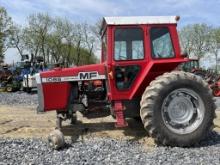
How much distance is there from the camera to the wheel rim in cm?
768

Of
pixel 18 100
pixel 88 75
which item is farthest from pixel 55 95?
pixel 18 100

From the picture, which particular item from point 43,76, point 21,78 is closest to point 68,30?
point 21,78

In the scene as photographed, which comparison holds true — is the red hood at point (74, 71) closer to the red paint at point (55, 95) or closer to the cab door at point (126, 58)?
the red paint at point (55, 95)

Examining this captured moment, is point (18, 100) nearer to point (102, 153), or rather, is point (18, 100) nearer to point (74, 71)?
point (74, 71)

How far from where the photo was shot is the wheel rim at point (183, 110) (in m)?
7.68

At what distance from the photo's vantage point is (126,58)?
316 inches

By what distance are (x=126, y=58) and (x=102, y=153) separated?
2103 mm

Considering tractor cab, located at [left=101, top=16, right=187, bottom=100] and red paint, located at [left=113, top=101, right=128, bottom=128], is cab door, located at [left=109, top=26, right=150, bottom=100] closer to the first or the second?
tractor cab, located at [left=101, top=16, right=187, bottom=100]

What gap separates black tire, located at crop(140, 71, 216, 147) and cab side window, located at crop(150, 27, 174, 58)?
0.49m

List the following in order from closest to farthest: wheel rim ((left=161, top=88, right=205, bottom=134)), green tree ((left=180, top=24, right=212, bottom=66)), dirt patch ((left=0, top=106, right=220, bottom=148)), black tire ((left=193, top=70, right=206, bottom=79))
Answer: wheel rim ((left=161, top=88, right=205, bottom=134)), dirt patch ((left=0, top=106, right=220, bottom=148)), black tire ((left=193, top=70, right=206, bottom=79)), green tree ((left=180, top=24, right=212, bottom=66))

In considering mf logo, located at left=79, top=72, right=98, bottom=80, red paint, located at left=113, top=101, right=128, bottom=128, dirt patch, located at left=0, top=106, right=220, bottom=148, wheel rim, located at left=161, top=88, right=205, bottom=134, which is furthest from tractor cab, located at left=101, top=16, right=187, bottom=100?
dirt patch, located at left=0, top=106, right=220, bottom=148

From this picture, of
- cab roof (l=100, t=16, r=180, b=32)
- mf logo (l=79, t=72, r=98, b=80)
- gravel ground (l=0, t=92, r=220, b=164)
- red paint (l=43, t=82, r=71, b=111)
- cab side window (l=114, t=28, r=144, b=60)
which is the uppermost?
cab roof (l=100, t=16, r=180, b=32)

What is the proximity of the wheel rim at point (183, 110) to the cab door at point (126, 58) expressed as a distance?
84 cm

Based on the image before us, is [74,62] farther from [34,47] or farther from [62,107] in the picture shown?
[62,107]
